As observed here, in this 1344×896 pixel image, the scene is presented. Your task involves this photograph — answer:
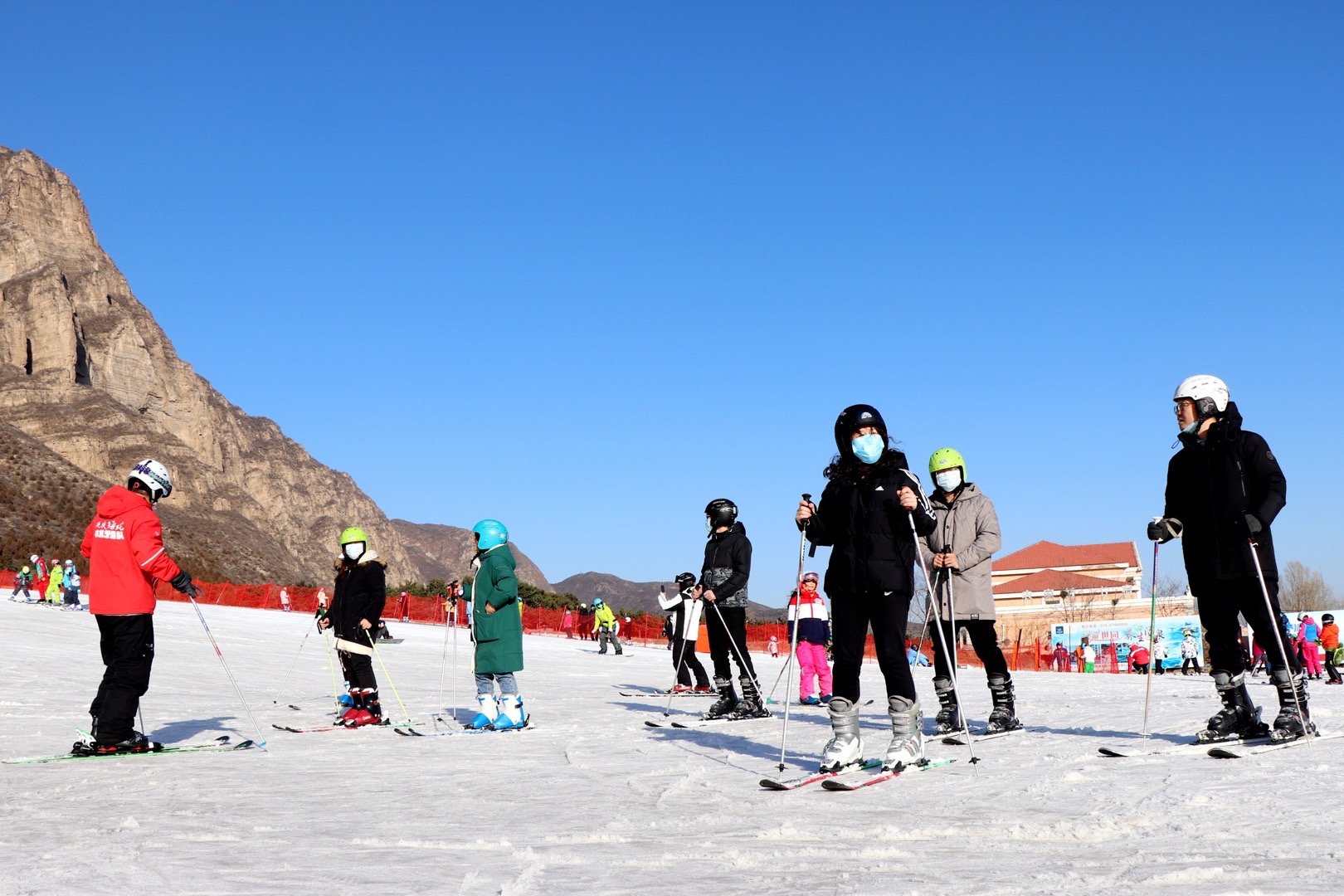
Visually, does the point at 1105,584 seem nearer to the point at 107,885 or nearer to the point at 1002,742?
the point at 1002,742

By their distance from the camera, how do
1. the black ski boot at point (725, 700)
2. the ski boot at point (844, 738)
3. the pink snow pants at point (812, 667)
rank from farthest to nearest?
the pink snow pants at point (812, 667) → the black ski boot at point (725, 700) → the ski boot at point (844, 738)

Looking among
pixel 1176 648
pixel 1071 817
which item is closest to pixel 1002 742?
pixel 1071 817

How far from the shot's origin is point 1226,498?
7.64 m

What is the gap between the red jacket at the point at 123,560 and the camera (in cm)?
845

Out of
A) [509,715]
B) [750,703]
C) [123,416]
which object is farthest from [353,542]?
[123,416]

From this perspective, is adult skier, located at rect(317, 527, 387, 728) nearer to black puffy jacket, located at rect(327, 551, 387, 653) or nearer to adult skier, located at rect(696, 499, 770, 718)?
black puffy jacket, located at rect(327, 551, 387, 653)

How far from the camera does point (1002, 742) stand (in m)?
8.12

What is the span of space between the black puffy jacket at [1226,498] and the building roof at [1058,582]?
81806 mm

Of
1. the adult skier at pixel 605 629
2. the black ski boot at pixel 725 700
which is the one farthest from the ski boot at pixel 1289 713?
the adult skier at pixel 605 629

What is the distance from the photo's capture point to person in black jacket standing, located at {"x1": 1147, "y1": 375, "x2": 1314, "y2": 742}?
7504 mm

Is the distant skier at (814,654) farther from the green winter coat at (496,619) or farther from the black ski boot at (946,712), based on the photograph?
the black ski boot at (946,712)

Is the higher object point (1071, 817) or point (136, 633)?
point (136, 633)

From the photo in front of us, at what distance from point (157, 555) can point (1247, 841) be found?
7.01 meters

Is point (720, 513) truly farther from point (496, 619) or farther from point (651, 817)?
point (651, 817)
